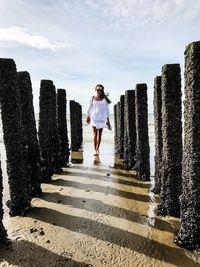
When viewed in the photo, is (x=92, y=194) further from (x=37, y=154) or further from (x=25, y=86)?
(x=25, y=86)

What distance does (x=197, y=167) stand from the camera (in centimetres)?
532

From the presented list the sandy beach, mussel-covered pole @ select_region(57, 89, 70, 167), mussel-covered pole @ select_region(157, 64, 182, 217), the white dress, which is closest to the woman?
the white dress

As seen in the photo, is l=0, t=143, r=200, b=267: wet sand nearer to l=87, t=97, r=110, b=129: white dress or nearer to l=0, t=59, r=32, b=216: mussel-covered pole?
l=0, t=59, r=32, b=216: mussel-covered pole

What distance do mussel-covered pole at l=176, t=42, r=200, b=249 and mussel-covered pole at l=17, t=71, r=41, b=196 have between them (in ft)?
12.3

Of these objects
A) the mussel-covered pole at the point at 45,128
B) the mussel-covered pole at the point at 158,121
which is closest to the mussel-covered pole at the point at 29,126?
the mussel-covered pole at the point at 45,128

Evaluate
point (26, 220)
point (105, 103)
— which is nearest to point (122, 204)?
point (26, 220)

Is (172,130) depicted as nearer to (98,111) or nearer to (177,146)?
(177,146)

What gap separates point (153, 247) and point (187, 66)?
2.42 m

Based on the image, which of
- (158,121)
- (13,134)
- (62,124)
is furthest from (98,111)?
(13,134)

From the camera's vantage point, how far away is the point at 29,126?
8422mm

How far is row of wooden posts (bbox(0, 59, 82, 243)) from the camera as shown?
6836 mm

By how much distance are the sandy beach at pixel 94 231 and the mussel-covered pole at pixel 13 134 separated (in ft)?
1.10

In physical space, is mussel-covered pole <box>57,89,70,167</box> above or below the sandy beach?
above

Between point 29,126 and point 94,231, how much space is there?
10.2ft
